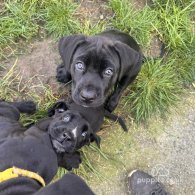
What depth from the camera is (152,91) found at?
4445mm

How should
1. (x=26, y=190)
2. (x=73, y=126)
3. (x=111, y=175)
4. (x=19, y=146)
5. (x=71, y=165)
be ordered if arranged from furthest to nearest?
(x=111, y=175) → (x=71, y=165) → (x=73, y=126) → (x=19, y=146) → (x=26, y=190)

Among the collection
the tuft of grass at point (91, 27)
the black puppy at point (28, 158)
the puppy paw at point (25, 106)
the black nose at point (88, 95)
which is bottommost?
the puppy paw at point (25, 106)

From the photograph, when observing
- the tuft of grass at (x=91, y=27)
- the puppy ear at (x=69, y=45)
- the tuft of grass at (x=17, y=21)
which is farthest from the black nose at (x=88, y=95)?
the tuft of grass at (x=17, y=21)

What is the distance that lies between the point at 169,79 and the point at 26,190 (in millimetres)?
2212

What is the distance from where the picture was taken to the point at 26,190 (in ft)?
9.28

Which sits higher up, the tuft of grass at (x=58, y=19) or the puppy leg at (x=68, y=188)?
the puppy leg at (x=68, y=188)

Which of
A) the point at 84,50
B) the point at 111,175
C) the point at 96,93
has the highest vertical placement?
the point at 84,50

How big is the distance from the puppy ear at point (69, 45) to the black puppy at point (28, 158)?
1.71 ft

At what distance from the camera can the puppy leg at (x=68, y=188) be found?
2.40m

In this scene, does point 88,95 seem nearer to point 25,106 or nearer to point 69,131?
point 69,131

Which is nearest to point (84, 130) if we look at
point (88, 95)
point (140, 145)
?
point (88, 95)

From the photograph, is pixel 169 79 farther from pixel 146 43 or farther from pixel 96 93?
pixel 96 93

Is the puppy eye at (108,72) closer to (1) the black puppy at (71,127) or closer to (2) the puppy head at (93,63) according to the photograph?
(2) the puppy head at (93,63)

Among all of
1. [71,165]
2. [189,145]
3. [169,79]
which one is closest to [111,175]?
[71,165]
